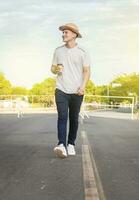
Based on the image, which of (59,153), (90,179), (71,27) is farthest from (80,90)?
(90,179)

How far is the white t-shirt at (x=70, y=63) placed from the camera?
8.17 metres

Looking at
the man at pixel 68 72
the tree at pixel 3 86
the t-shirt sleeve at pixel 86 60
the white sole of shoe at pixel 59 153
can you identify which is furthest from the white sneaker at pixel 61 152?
the tree at pixel 3 86

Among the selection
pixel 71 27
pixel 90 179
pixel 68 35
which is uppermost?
pixel 71 27

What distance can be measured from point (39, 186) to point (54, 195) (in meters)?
0.47

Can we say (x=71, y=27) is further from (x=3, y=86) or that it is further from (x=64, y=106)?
(x=3, y=86)

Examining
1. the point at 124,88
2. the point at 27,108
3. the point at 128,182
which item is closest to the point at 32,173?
the point at 128,182

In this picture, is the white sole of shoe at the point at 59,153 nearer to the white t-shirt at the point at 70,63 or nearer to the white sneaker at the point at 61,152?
the white sneaker at the point at 61,152

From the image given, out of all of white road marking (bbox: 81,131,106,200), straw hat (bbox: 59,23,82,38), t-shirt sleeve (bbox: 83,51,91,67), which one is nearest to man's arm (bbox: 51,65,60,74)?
t-shirt sleeve (bbox: 83,51,91,67)

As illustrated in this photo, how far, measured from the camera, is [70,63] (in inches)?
322

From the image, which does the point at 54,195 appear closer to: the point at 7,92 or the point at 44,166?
the point at 44,166

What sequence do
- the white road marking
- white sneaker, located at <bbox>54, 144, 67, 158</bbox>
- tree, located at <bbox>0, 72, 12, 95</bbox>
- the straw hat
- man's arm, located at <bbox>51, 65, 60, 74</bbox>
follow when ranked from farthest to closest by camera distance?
tree, located at <bbox>0, 72, 12, 95</bbox>, man's arm, located at <bbox>51, 65, 60, 74</bbox>, the straw hat, white sneaker, located at <bbox>54, 144, 67, 158</bbox>, the white road marking

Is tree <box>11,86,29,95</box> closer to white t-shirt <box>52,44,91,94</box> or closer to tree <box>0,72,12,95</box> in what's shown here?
tree <box>0,72,12,95</box>

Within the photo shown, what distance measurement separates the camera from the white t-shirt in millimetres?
8172

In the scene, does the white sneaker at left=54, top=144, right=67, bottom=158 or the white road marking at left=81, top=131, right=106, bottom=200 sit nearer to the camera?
the white road marking at left=81, top=131, right=106, bottom=200
